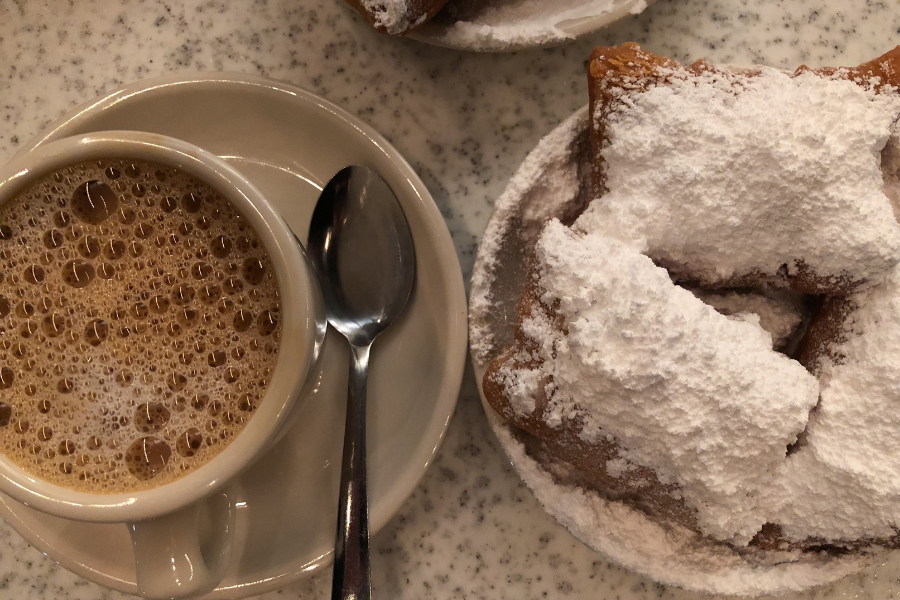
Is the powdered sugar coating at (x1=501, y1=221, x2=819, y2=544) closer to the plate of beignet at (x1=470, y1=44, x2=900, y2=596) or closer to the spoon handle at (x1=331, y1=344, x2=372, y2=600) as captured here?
the plate of beignet at (x1=470, y1=44, x2=900, y2=596)

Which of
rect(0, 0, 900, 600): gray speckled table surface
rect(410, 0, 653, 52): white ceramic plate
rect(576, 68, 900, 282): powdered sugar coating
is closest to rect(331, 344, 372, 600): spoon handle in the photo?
rect(0, 0, 900, 600): gray speckled table surface

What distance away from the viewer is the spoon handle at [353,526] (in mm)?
746

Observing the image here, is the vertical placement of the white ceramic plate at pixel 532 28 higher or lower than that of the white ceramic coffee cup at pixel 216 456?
higher

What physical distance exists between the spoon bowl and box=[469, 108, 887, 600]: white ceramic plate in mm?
107

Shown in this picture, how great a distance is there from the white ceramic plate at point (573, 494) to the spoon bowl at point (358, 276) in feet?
0.35

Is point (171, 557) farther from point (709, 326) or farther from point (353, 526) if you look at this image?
point (709, 326)

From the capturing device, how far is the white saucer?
76 centimetres

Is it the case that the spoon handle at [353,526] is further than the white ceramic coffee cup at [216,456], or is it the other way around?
the spoon handle at [353,526]

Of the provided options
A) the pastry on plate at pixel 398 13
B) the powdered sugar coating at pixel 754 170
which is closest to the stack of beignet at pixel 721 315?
the powdered sugar coating at pixel 754 170

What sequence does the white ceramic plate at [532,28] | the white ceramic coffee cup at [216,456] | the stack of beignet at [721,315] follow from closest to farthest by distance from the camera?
the white ceramic coffee cup at [216,456], the stack of beignet at [721,315], the white ceramic plate at [532,28]

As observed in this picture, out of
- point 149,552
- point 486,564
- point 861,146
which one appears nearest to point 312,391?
point 149,552

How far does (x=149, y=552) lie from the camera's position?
60 centimetres

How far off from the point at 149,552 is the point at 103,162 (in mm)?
376

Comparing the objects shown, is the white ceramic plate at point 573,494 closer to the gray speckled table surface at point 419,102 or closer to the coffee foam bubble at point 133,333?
the gray speckled table surface at point 419,102
